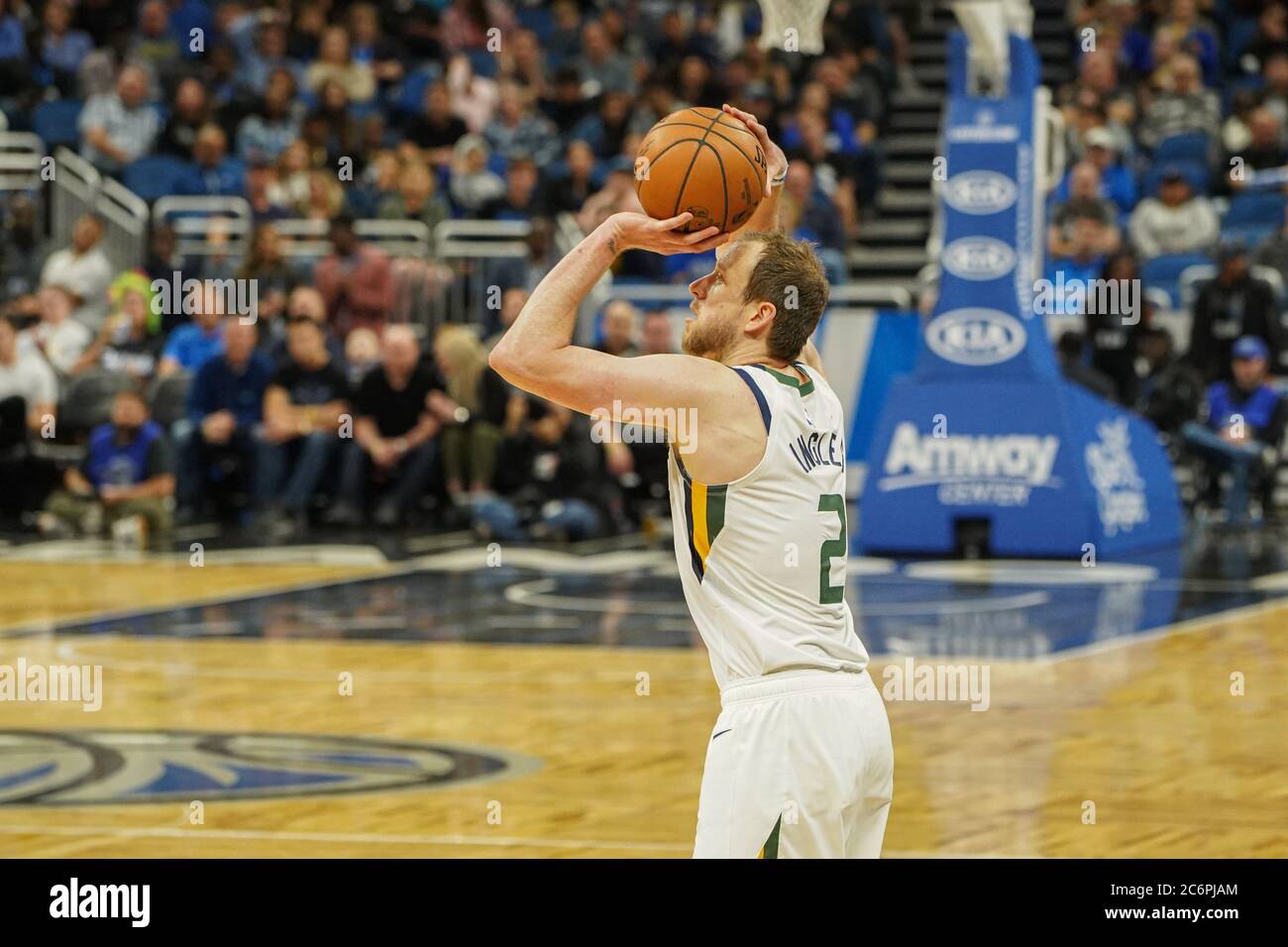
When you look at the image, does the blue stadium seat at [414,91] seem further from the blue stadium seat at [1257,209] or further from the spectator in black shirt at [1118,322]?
the blue stadium seat at [1257,209]

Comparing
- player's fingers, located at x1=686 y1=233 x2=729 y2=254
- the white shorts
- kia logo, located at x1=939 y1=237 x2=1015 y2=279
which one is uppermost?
kia logo, located at x1=939 y1=237 x2=1015 y2=279

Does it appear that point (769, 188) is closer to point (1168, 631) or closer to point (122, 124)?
point (1168, 631)

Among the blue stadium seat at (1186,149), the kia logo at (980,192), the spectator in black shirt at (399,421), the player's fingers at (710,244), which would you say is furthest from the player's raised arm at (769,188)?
the blue stadium seat at (1186,149)

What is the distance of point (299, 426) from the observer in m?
17.0

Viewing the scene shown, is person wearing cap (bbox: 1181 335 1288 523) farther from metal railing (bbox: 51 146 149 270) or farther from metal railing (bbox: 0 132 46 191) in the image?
metal railing (bbox: 0 132 46 191)

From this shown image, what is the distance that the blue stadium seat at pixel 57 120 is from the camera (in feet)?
74.0

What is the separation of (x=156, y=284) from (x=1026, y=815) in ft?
44.8

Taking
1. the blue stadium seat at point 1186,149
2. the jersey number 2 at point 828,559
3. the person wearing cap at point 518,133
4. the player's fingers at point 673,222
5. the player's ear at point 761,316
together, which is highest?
the person wearing cap at point 518,133

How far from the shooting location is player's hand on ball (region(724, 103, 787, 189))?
5258 millimetres

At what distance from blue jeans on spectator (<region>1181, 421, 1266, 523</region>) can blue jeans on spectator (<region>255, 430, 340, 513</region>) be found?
639 centimetres

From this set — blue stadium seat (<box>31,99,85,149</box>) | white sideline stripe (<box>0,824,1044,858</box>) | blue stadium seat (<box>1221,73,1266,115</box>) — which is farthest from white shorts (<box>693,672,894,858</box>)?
blue stadium seat (<box>31,99,85,149</box>)

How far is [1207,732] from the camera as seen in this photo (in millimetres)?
9039

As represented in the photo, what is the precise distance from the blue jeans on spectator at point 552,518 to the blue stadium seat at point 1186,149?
22.5 ft
